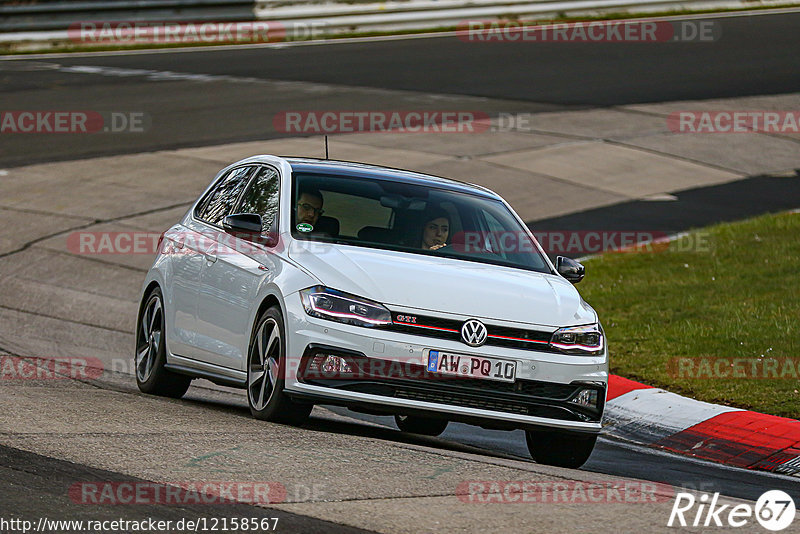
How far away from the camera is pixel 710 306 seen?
42.2ft

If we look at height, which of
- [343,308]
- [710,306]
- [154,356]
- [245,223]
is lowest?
[710,306]

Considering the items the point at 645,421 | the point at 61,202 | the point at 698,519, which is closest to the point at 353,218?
the point at 645,421

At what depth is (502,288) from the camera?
8023 millimetres

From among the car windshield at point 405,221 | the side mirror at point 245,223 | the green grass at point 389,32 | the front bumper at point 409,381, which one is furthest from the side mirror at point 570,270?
the green grass at point 389,32

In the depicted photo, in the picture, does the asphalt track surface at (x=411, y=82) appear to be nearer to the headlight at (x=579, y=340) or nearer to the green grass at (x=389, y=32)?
the green grass at (x=389, y=32)

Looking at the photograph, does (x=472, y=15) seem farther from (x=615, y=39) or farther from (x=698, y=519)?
(x=698, y=519)

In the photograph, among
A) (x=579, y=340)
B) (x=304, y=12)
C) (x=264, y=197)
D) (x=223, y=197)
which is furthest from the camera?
(x=304, y=12)

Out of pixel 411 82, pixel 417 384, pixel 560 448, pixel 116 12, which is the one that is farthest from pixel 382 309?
pixel 116 12

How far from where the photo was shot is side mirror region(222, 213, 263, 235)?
851 centimetres

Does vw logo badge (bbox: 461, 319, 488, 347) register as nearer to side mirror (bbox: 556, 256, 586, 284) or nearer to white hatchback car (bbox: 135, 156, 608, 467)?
white hatchback car (bbox: 135, 156, 608, 467)

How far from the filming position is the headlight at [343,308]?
7594 millimetres

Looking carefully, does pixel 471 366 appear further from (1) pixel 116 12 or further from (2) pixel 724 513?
(1) pixel 116 12

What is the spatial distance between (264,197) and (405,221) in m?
1.01

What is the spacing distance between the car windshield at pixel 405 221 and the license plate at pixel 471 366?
42.9 inches
